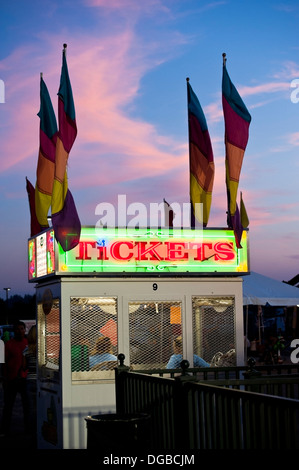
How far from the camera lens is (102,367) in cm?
1182

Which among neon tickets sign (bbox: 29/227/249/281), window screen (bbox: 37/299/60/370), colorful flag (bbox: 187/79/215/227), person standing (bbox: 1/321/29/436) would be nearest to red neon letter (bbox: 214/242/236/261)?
neon tickets sign (bbox: 29/227/249/281)

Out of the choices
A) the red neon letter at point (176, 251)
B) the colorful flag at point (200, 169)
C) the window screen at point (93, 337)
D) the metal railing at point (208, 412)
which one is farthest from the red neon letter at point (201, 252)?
the metal railing at point (208, 412)

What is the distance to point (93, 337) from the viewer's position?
11.8 metres

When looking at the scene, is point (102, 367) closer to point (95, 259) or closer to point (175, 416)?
point (95, 259)

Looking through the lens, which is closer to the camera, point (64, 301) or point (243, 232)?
point (64, 301)

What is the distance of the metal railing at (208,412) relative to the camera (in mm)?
5703

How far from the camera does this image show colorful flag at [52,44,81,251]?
1172 centimetres

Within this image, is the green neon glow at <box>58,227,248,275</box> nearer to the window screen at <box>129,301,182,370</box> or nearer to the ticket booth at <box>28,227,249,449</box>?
the ticket booth at <box>28,227,249,449</box>

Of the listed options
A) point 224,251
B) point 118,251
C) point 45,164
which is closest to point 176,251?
point 224,251

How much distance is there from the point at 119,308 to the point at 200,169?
11.2 ft

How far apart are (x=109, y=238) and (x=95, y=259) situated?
0.41 metres

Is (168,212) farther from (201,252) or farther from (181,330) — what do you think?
(181,330)

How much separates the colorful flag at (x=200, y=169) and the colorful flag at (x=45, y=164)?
99.5 inches
